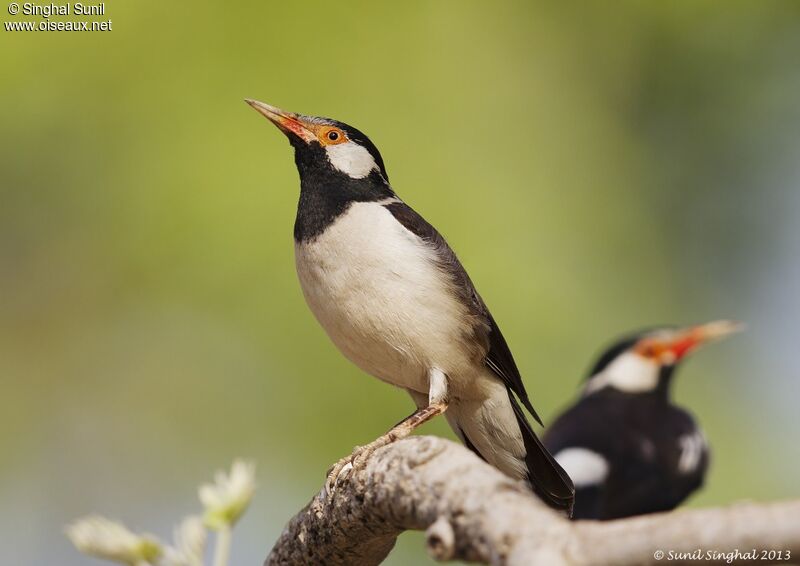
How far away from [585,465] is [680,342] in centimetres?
205

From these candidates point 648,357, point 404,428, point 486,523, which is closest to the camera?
point 486,523

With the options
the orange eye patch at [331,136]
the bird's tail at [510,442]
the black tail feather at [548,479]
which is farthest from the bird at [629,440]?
the orange eye patch at [331,136]

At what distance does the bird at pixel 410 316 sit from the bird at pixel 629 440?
1.40m

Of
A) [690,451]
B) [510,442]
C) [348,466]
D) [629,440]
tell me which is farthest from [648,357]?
[348,466]

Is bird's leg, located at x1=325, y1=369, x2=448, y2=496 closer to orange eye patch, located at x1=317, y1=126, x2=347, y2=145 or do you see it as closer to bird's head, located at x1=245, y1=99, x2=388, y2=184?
bird's head, located at x1=245, y1=99, x2=388, y2=184

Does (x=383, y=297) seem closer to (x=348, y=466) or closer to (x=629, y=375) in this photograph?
(x=348, y=466)

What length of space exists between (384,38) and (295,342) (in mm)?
2752

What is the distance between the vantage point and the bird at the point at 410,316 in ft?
13.7

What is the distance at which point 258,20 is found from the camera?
336 inches

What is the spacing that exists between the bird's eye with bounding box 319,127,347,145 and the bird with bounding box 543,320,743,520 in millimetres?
2138

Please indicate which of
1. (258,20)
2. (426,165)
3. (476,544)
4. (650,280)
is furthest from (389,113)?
(476,544)

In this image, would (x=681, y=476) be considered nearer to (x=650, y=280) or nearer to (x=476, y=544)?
(x=650, y=280)

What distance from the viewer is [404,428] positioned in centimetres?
412

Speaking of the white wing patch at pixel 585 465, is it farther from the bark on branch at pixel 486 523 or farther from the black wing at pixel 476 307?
the bark on branch at pixel 486 523
